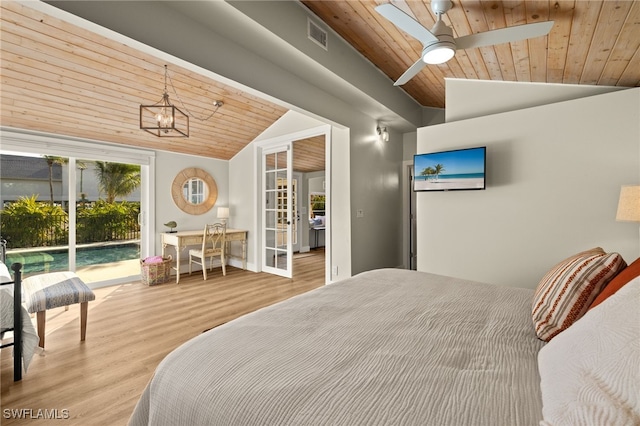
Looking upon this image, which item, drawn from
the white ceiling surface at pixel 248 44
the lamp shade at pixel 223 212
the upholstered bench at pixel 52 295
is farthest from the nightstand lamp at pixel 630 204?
the lamp shade at pixel 223 212

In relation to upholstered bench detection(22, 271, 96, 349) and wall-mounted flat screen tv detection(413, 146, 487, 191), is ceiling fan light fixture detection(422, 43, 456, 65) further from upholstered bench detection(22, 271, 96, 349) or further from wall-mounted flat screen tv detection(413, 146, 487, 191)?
upholstered bench detection(22, 271, 96, 349)

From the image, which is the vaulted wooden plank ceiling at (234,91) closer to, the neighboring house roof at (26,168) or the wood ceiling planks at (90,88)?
the wood ceiling planks at (90,88)

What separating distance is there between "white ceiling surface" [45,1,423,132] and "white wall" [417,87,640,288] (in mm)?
1269

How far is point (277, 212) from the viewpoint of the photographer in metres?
5.22

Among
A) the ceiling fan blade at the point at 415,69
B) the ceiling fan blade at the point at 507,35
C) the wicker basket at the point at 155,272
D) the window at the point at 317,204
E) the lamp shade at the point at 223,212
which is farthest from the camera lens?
the window at the point at 317,204

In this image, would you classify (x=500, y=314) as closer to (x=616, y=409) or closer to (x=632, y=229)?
(x=616, y=409)

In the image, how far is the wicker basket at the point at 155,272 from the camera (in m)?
4.43

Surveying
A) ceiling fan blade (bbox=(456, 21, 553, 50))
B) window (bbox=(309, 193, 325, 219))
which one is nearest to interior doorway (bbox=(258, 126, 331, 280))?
window (bbox=(309, 193, 325, 219))

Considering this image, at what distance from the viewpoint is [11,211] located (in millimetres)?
3762

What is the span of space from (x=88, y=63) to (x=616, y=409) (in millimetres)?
4073

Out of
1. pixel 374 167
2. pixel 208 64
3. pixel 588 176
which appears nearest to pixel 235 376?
pixel 208 64

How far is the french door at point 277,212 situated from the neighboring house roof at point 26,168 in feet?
9.48

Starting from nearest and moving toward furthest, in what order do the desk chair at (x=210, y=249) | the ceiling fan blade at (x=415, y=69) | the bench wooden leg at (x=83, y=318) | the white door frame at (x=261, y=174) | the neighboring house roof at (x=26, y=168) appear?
the ceiling fan blade at (x=415, y=69) < the bench wooden leg at (x=83, y=318) < the neighboring house roof at (x=26, y=168) < the white door frame at (x=261, y=174) < the desk chair at (x=210, y=249)

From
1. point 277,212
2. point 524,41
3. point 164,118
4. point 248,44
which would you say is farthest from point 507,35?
point 277,212
